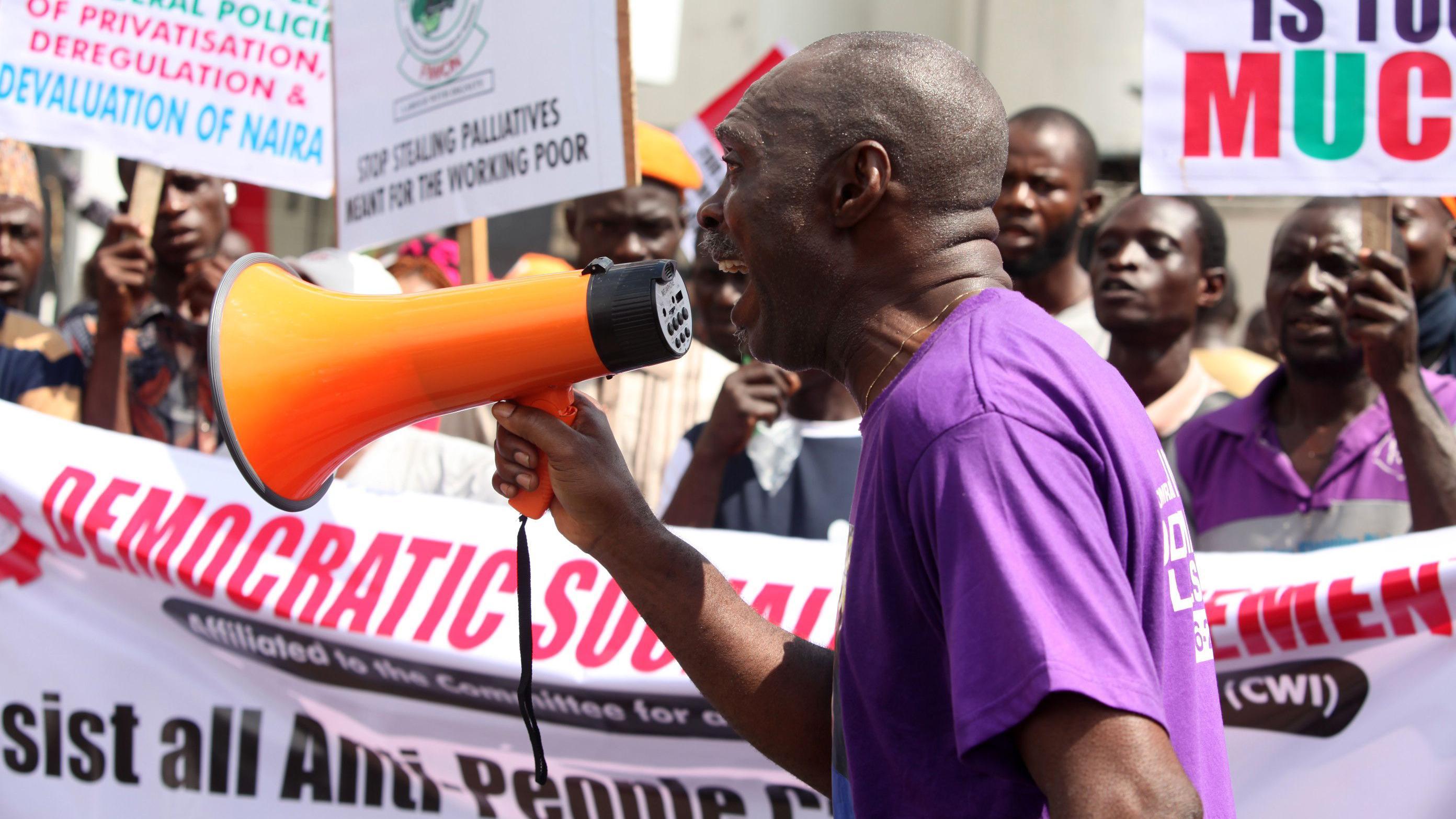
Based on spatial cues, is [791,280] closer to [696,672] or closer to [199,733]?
[696,672]

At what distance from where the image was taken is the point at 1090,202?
15.9ft

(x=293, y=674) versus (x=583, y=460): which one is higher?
(x=583, y=460)

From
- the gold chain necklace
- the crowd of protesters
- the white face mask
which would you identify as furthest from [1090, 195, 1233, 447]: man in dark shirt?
the gold chain necklace

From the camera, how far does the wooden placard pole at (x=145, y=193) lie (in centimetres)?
444

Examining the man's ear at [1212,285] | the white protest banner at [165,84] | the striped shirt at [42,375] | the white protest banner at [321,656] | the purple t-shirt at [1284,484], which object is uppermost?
the white protest banner at [165,84]

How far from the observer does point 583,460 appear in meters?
1.87

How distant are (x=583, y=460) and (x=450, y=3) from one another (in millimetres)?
2662

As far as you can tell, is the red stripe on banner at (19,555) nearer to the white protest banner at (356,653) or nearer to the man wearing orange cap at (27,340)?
the white protest banner at (356,653)

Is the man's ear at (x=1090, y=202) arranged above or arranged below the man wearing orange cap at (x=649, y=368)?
above

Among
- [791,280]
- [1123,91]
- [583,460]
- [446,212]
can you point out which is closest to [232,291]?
[583,460]

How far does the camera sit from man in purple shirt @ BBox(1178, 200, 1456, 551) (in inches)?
127

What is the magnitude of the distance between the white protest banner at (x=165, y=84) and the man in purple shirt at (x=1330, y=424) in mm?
2841

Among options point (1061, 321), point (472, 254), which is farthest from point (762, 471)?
point (1061, 321)

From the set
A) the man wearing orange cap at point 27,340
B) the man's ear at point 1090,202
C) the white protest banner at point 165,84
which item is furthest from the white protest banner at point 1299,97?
the man wearing orange cap at point 27,340
